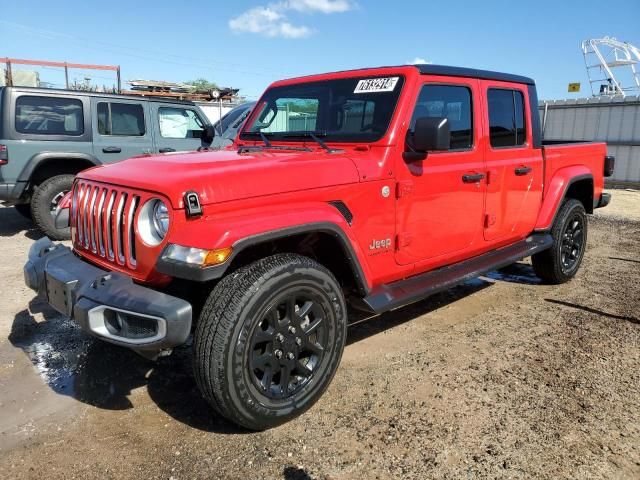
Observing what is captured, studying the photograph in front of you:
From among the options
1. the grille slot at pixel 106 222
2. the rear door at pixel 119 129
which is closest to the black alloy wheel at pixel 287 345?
the grille slot at pixel 106 222

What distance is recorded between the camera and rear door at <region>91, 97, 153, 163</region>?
753cm

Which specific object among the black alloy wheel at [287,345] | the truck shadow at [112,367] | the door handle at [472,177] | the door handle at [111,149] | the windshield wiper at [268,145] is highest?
the windshield wiper at [268,145]

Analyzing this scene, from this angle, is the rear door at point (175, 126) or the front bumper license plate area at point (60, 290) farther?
the rear door at point (175, 126)

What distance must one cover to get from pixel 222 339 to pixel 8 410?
1.51 metres

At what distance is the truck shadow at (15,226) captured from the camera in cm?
752

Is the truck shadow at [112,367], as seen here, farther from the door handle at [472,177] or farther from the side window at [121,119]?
the side window at [121,119]

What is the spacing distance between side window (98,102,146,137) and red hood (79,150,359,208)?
4.93m

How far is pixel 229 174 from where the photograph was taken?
2.54 m

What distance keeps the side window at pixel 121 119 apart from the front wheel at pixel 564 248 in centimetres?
607

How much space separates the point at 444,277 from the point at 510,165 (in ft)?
3.99

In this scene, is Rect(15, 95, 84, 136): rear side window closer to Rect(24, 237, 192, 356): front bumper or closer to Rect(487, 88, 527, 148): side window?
Rect(24, 237, 192, 356): front bumper

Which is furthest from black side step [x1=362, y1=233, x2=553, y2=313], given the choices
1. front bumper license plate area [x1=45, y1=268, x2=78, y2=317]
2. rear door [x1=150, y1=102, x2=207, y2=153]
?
rear door [x1=150, y1=102, x2=207, y2=153]

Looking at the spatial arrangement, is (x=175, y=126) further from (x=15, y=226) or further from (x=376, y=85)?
(x=376, y=85)

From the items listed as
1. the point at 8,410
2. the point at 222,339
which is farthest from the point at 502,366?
the point at 8,410
